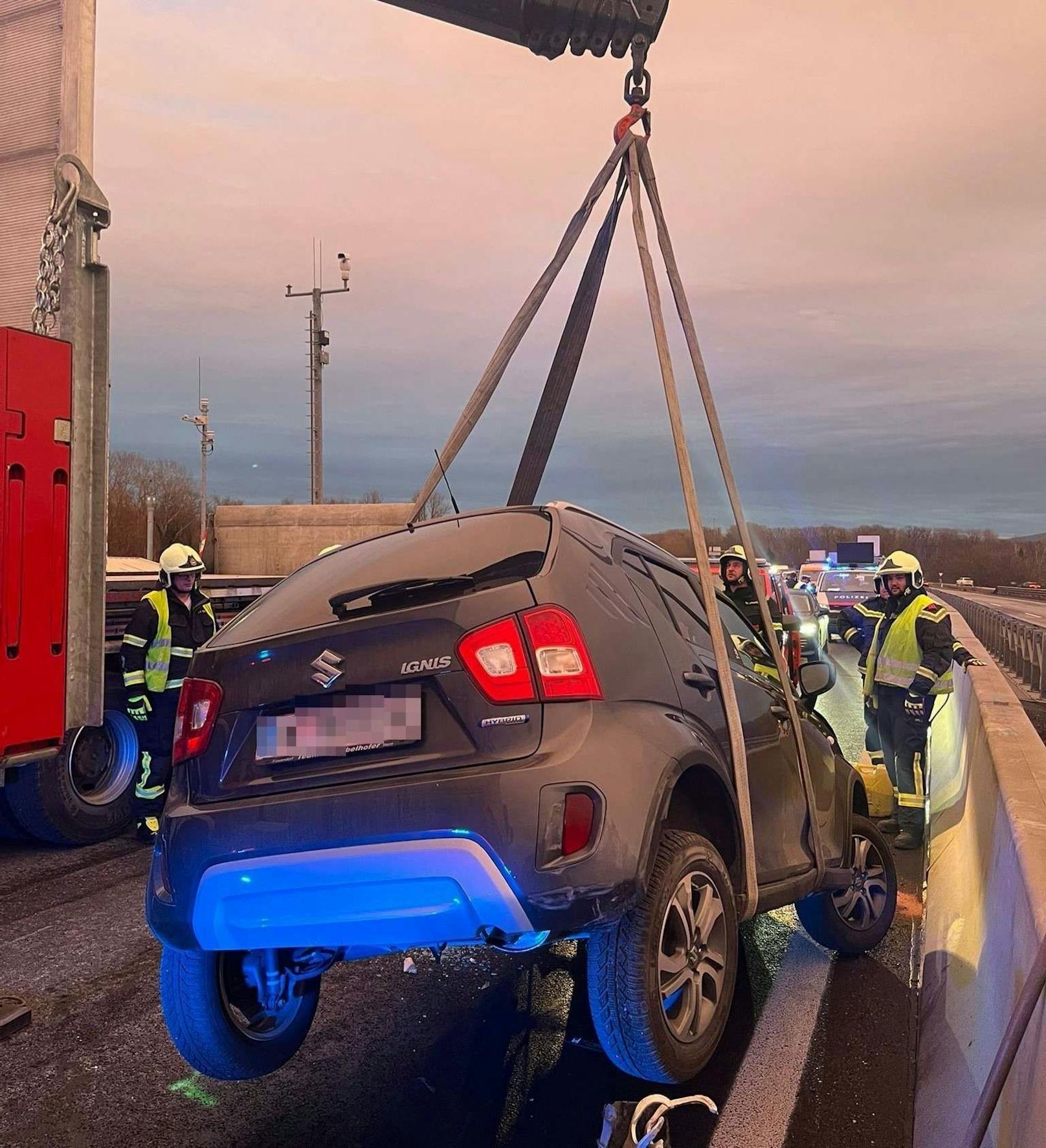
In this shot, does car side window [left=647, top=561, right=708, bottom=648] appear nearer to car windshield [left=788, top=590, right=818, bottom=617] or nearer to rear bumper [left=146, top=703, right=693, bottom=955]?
rear bumper [left=146, top=703, right=693, bottom=955]

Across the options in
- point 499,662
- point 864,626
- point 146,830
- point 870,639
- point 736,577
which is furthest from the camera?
point 864,626

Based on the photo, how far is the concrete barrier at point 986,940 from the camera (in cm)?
214

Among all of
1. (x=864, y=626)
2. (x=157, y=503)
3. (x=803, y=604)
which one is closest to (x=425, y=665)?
(x=864, y=626)

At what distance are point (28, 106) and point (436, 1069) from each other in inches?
187

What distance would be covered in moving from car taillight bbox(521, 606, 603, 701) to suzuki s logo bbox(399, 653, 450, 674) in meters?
0.23

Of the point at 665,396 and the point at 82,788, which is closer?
the point at 665,396

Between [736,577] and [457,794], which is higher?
[736,577]

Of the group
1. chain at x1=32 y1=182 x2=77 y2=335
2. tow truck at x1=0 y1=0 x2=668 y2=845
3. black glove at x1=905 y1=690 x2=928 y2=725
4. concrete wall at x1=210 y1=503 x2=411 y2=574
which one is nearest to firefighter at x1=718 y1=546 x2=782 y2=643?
black glove at x1=905 y1=690 x2=928 y2=725

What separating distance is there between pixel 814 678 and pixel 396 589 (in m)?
2.37

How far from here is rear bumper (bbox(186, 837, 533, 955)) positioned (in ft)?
8.05

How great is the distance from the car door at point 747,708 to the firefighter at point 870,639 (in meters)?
3.31

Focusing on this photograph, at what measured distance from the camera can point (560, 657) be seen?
2.70m

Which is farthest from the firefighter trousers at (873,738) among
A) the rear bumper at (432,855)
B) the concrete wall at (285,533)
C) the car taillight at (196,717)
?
the concrete wall at (285,533)

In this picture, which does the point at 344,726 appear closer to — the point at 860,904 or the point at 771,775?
the point at 771,775
